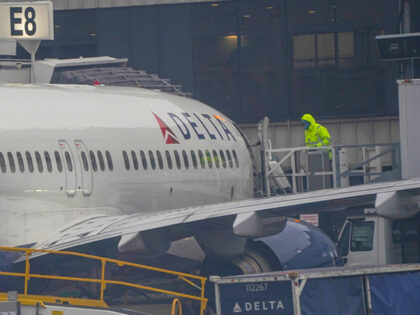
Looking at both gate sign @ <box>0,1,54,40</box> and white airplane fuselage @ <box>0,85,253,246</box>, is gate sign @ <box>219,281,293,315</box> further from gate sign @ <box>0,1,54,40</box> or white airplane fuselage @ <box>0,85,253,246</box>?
gate sign @ <box>0,1,54,40</box>

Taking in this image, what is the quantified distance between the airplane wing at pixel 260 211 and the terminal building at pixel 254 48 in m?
22.0

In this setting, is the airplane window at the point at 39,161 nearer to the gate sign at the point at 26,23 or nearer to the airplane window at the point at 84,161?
the airplane window at the point at 84,161

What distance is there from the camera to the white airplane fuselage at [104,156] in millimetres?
17734

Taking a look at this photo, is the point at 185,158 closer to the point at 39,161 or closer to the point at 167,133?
the point at 167,133

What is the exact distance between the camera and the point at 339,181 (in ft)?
79.7

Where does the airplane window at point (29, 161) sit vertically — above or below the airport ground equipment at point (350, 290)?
above

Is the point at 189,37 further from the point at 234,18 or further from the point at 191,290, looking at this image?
the point at 191,290

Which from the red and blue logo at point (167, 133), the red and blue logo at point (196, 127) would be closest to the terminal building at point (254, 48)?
the red and blue logo at point (196, 127)

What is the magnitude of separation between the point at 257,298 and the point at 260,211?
1846 millimetres

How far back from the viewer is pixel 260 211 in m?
16.1

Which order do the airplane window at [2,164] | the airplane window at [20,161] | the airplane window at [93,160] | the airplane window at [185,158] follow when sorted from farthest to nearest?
the airplane window at [185,158] < the airplane window at [93,160] < the airplane window at [20,161] < the airplane window at [2,164]

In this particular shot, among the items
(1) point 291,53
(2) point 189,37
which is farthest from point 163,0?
(1) point 291,53

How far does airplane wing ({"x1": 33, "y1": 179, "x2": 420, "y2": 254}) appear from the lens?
1534 cm

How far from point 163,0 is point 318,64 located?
5968mm
